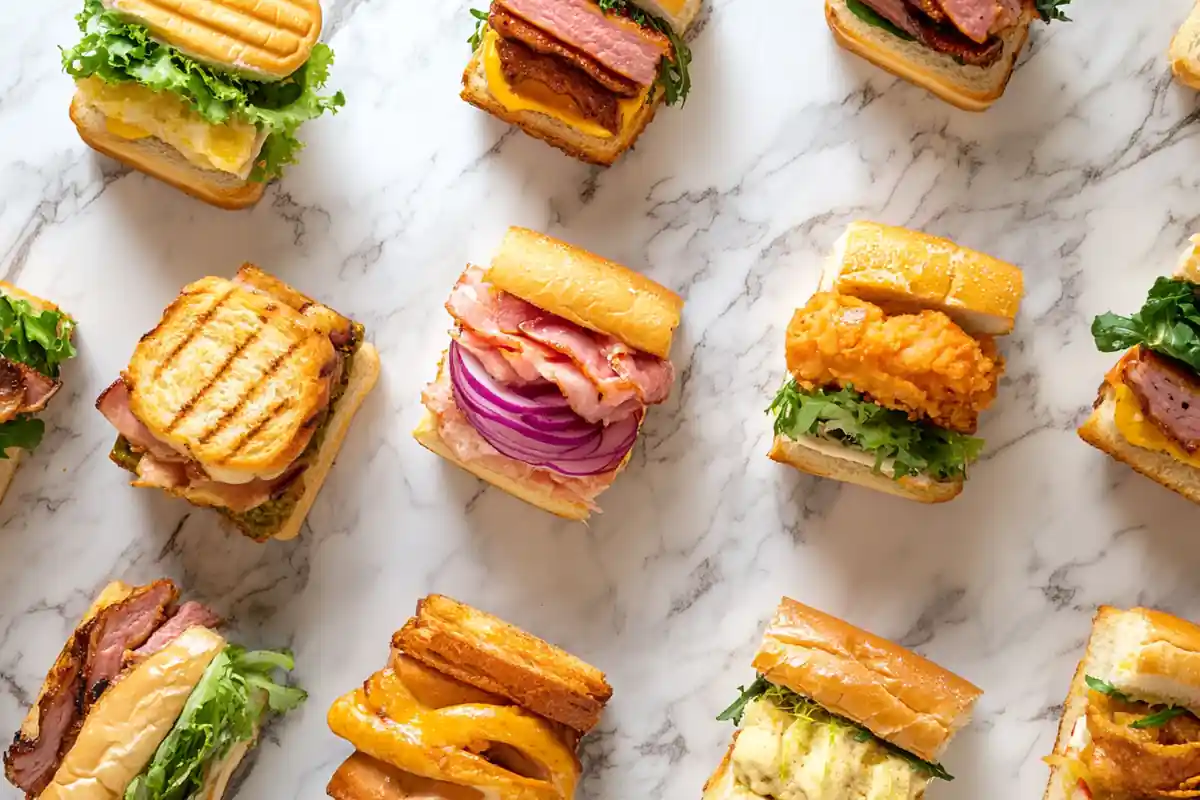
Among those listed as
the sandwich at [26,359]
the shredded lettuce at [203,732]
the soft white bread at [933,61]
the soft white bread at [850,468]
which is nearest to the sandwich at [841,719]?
the soft white bread at [850,468]

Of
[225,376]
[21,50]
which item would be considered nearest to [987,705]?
[225,376]

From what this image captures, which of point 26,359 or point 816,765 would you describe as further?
point 26,359

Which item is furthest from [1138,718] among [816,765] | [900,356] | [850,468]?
[900,356]

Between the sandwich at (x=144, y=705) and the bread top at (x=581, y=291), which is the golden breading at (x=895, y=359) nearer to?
the bread top at (x=581, y=291)

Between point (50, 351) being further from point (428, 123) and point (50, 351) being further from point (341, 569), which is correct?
point (428, 123)

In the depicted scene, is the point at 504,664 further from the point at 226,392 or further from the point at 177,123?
the point at 177,123

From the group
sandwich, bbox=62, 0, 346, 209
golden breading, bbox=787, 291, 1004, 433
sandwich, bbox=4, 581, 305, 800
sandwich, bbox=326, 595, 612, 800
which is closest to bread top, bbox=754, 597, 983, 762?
sandwich, bbox=326, 595, 612, 800
